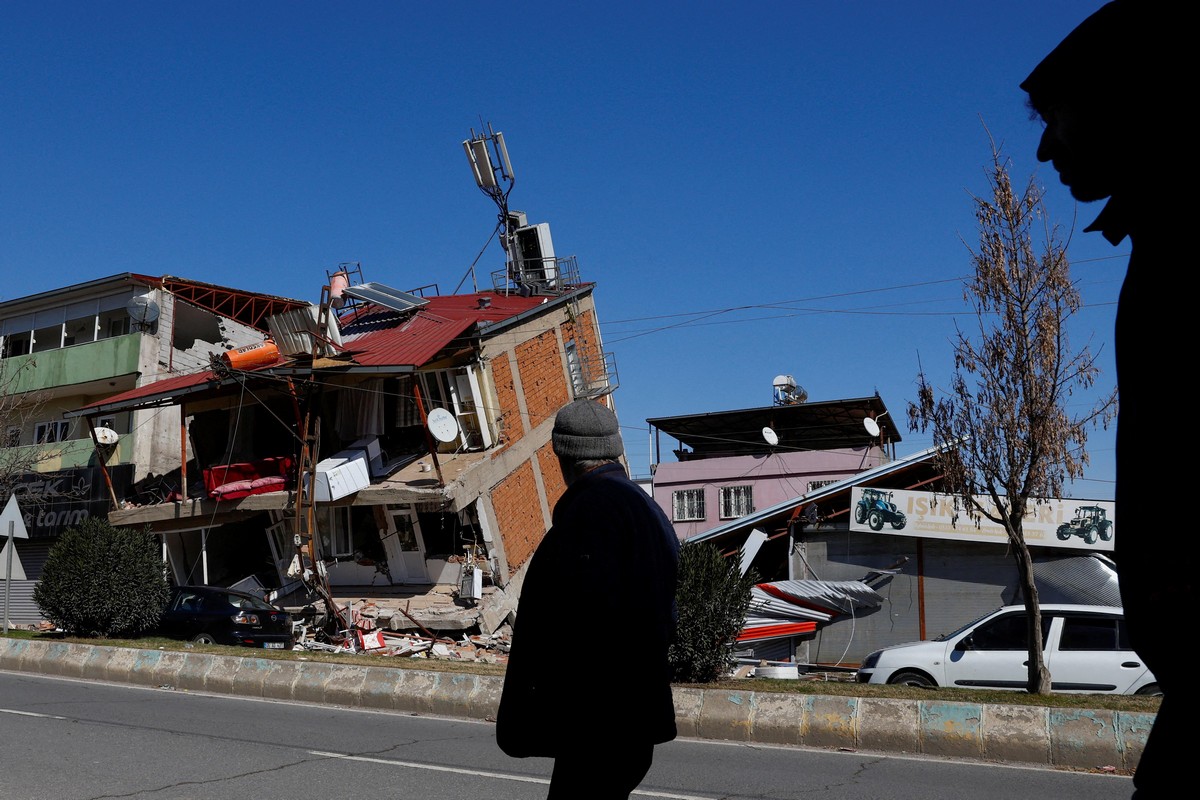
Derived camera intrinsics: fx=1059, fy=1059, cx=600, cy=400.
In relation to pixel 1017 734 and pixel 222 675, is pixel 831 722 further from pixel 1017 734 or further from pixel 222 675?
pixel 222 675

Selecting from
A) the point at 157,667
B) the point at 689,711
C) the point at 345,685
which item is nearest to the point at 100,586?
the point at 157,667

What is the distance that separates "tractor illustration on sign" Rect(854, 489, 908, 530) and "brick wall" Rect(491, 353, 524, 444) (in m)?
9.07

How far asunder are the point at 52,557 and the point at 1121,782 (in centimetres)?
1887

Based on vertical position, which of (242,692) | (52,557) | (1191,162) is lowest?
(242,692)

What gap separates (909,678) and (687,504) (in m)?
21.8

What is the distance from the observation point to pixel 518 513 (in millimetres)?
27531

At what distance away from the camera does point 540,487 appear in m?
29.4

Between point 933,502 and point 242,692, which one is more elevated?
point 933,502

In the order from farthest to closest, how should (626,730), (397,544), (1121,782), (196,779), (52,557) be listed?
1. (397,544)
2. (52,557)
3. (1121,782)
4. (196,779)
5. (626,730)

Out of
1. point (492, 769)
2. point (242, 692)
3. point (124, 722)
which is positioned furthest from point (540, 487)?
point (492, 769)

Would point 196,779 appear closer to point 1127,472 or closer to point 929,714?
point 929,714

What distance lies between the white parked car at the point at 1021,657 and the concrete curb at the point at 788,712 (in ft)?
17.3

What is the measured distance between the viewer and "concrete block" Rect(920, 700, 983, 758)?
9.53 m

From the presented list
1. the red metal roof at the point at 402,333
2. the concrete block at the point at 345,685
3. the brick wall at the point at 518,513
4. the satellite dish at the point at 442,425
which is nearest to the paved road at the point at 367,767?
the concrete block at the point at 345,685
